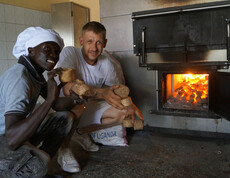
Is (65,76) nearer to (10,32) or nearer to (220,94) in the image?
(220,94)

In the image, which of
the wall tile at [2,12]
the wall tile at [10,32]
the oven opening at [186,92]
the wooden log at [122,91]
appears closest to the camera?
the wooden log at [122,91]

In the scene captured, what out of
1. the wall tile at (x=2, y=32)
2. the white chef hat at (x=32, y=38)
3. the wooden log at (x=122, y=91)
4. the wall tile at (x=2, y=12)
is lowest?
the wooden log at (x=122, y=91)

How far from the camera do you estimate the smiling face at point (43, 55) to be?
1401 millimetres

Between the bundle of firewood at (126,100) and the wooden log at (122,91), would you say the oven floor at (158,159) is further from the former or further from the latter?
the wooden log at (122,91)

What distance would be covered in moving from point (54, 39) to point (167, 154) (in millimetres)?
1330

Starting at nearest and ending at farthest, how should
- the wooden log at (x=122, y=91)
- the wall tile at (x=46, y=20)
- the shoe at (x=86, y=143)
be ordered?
the wooden log at (x=122, y=91)
the shoe at (x=86, y=143)
the wall tile at (x=46, y=20)

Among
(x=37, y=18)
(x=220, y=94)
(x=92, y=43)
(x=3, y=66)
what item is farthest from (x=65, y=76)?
(x=37, y=18)

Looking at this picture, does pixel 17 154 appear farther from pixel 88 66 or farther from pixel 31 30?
pixel 88 66

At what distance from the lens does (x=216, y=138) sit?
2.41m

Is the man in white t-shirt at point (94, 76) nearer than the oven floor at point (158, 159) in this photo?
No

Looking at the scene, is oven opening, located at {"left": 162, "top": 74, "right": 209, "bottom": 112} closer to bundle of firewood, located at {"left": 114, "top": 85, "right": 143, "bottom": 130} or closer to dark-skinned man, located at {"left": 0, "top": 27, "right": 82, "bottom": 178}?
bundle of firewood, located at {"left": 114, "top": 85, "right": 143, "bottom": 130}

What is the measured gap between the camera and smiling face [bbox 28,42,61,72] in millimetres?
1401

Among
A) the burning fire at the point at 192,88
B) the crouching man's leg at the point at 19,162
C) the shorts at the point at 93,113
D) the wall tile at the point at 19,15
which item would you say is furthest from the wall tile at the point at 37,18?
the crouching man's leg at the point at 19,162

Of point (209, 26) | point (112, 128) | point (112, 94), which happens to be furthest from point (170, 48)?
point (112, 128)
